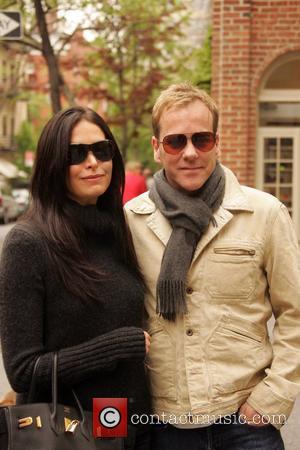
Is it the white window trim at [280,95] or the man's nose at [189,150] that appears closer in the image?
the man's nose at [189,150]

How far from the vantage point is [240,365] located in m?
2.37

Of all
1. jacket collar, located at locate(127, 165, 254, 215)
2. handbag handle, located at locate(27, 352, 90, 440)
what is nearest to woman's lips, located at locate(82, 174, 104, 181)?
jacket collar, located at locate(127, 165, 254, 215)

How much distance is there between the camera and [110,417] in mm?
2193

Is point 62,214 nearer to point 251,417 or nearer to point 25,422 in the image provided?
point 25,422

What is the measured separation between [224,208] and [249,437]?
0.78 m

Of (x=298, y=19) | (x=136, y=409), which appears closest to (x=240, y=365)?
(x=136, y=409)

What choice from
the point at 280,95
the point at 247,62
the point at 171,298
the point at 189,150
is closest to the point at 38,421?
the point at 171,298

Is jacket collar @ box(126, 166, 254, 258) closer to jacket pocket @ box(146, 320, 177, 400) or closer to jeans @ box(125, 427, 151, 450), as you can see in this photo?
jacket pocket @ box(146, 320, 177, 400)

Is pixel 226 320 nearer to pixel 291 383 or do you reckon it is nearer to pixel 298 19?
pixel 291 383

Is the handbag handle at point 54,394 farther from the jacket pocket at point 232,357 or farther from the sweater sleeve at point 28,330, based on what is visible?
the jacket pocket at point 232,357

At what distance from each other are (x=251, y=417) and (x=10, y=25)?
6.23 metres

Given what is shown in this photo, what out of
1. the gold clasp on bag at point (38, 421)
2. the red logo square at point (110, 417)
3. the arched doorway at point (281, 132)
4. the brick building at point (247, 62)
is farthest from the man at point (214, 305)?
the arched doorway at point (281, 132)

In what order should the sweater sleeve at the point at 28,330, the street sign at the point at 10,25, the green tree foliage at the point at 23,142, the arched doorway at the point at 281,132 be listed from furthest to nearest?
1. the green tree foliage at the point at 23,142
2. the arched doorway at the point at 281,132
3. the street sign at the point at 10,25
4. the sweater sleeve at the point at 28,330

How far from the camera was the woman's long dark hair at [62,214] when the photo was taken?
2.24 m
